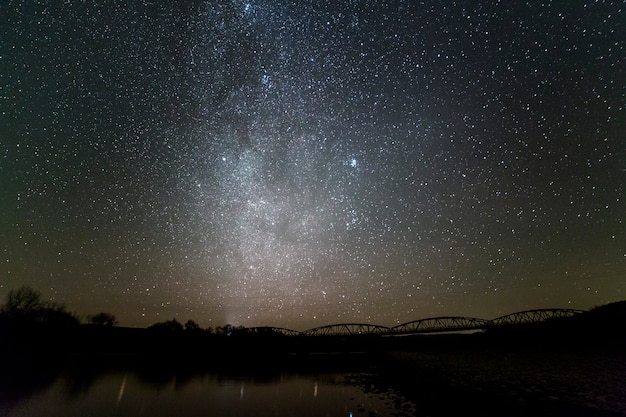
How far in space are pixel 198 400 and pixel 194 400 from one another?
0.86 ft

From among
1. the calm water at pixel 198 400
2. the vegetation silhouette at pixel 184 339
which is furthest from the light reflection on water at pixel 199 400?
the vegetation silhouette at pixel 184 339

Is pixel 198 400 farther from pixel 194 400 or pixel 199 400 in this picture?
pixel 194 400

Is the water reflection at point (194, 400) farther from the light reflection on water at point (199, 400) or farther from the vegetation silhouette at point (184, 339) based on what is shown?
the vegetation silhouette at point (184, 339)

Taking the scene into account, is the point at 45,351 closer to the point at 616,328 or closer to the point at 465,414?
the point at 465,414

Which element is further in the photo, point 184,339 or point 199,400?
point 184,339

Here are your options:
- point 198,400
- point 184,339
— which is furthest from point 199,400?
point 184,339

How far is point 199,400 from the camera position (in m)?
22.2

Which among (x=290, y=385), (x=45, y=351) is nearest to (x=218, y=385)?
(x=290, y=385)

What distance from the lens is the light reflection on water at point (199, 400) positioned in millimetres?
17953

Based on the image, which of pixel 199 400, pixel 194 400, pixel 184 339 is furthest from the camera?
pixel 184 339

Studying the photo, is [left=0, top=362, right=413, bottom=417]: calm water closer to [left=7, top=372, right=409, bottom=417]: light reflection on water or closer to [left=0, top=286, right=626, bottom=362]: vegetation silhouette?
[left=7, top=372, right=409, bottom=417]: light reflection on water

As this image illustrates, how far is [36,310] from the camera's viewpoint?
252 ft

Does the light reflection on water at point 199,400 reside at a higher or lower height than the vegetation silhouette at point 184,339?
lower

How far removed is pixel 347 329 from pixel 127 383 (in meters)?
170
